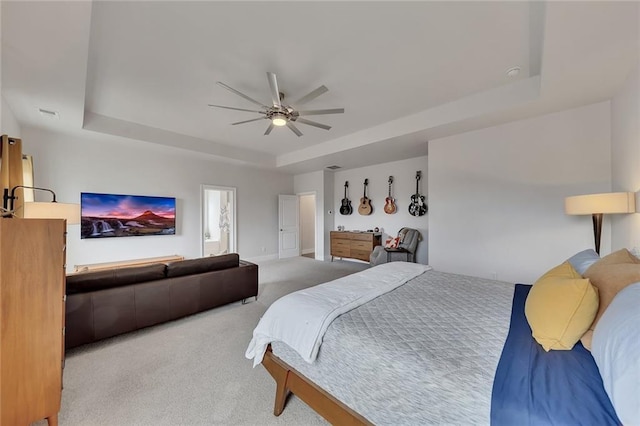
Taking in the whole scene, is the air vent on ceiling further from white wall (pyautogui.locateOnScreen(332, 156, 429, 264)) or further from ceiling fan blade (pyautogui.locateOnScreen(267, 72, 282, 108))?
white wall (pyautogui.locateOnScreen(332, 156, 429, 264))

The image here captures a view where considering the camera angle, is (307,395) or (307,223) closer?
(307,395)

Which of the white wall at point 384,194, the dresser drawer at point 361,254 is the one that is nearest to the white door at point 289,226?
the white wall at point 384,194

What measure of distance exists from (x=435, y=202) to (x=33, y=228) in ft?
14.6

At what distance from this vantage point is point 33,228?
137cm

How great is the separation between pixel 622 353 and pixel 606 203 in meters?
2.14

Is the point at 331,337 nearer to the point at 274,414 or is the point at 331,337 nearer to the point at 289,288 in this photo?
the point at 274,414

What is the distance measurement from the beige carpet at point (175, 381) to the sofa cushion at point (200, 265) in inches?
22.8

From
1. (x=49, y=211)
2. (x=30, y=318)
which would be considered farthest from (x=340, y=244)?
(x=30, y=318)

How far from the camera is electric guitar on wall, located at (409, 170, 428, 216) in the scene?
5223mm

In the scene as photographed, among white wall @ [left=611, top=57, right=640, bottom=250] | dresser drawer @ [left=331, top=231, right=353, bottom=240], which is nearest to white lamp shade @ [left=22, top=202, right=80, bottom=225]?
dresser drawer @ [left=331, top=231, right=353, bottom=240]

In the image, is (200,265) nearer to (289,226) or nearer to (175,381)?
(175,381)

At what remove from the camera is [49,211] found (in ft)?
7.60

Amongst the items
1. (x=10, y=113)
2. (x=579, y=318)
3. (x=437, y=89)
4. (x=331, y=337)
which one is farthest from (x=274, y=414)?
(x=10, y=113)

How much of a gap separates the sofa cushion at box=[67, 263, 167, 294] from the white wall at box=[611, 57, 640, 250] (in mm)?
4438
